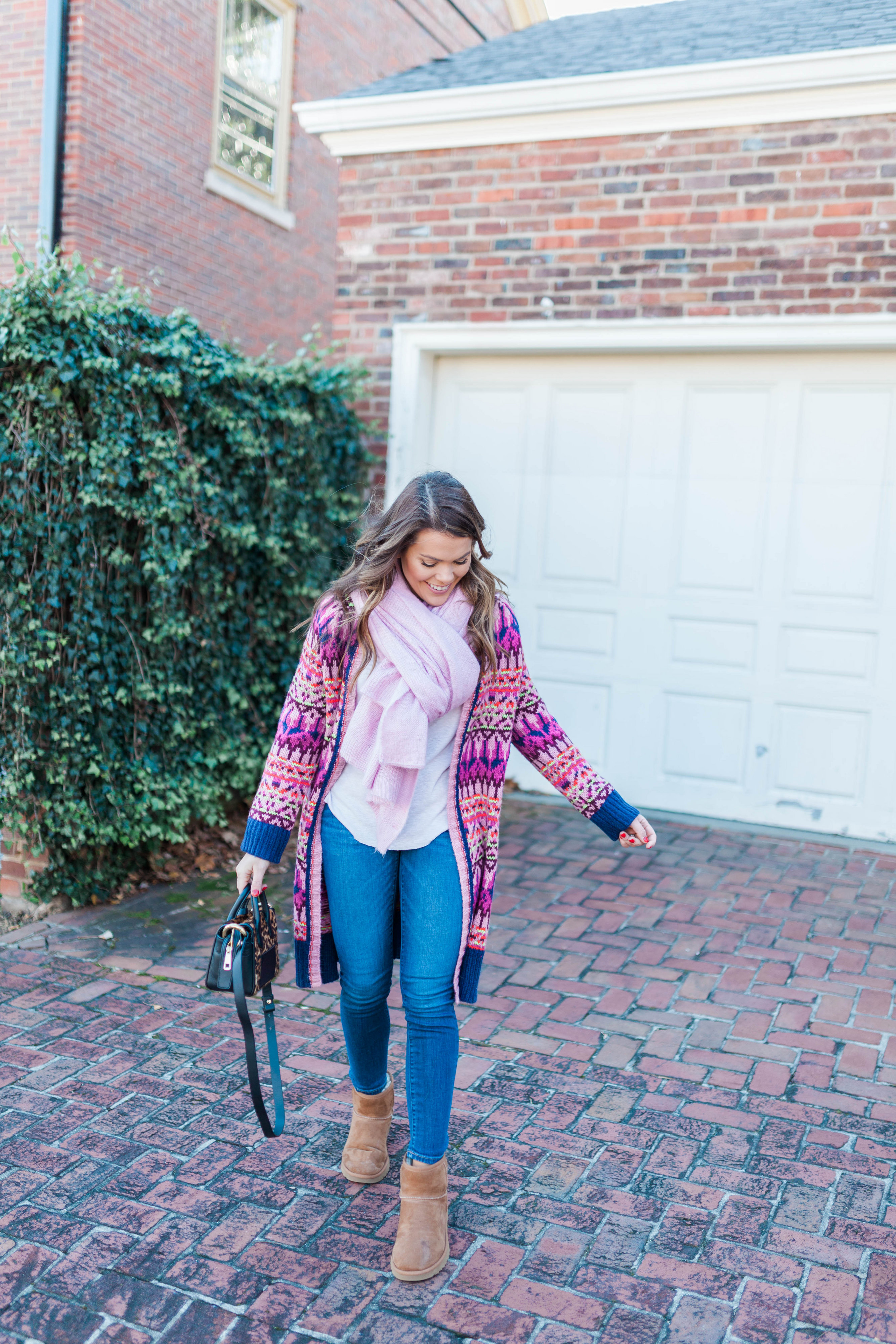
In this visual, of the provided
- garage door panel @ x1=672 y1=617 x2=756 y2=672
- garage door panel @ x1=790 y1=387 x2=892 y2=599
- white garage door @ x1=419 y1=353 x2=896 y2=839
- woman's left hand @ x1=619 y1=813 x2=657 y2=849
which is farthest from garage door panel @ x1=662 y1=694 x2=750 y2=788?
woman's left hand @ x1=619 y1=813 x2=657 y2=849

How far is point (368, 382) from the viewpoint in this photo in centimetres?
634

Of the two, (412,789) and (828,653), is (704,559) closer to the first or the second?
(828,653)

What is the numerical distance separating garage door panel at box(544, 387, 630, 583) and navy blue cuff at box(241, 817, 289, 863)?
3973 millimetres

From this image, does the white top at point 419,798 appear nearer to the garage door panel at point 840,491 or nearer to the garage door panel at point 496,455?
the garage door panel at point 840,491

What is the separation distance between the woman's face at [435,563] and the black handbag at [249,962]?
2.38 feet

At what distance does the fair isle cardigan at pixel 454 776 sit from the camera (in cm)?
234

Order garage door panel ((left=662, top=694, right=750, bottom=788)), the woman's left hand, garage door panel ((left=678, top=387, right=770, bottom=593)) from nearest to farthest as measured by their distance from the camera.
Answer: the woman's left hand < garage door panel ((left=678, top=387, right=770, bottom=593)) < garage door panel ((left=662, top=694, right=750, bottom=788))

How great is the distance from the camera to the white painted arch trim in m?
5.34

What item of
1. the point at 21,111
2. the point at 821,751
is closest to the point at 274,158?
the point at 21,111

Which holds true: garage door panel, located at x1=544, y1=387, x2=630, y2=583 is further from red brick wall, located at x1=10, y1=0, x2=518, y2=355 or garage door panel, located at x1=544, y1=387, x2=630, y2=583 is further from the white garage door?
red brick wall, located at x1=10, y1=0, x2=518, y2=355

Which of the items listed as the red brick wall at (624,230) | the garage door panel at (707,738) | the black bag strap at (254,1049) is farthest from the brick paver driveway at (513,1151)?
the red brick wall at (624,230)

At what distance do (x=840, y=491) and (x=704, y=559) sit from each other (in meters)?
0.74

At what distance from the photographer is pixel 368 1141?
102 inches

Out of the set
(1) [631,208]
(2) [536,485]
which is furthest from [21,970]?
(1) [631,208]
